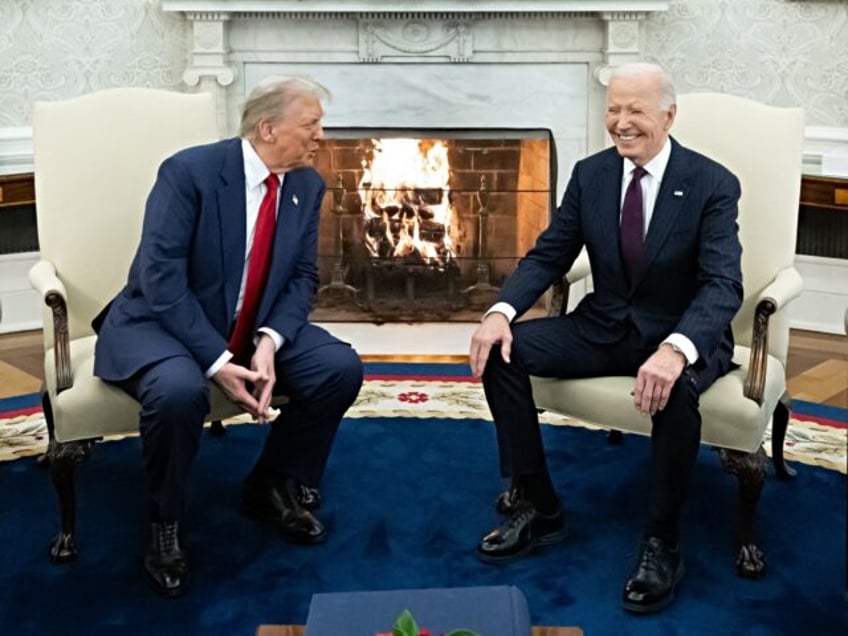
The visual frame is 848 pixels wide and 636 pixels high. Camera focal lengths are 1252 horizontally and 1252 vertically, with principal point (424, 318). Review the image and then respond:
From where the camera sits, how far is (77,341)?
3.14m

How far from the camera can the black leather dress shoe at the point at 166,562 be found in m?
2.72

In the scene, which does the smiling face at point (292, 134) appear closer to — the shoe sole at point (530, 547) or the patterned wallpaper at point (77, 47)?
the shoe sole at point (530, 547)

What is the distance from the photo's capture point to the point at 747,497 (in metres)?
2.79

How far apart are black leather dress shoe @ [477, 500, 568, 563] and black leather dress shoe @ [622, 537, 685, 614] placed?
277mm

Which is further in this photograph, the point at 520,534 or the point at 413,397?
the point at 413,397

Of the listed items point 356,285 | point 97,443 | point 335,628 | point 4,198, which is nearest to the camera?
point 335,628

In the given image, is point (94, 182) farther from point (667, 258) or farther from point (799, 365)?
point (799, 365)

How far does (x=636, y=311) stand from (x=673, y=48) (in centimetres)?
205

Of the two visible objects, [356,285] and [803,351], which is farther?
[356,285]

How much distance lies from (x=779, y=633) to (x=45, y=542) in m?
1.67

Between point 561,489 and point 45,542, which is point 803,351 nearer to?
point 561,489

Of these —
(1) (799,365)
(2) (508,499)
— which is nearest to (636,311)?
(2) (508,499)

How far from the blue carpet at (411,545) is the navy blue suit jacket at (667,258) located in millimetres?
503

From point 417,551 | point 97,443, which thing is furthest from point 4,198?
point 417,551
